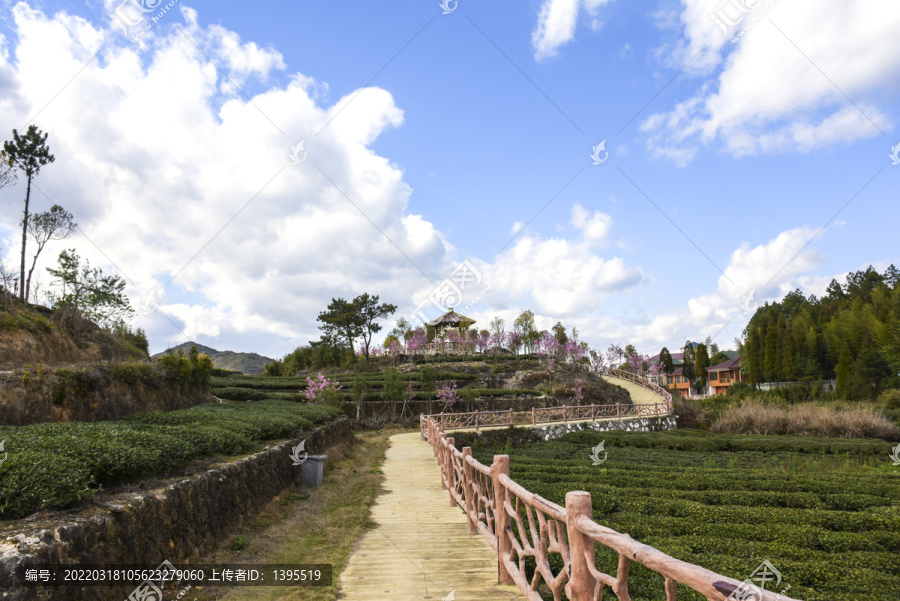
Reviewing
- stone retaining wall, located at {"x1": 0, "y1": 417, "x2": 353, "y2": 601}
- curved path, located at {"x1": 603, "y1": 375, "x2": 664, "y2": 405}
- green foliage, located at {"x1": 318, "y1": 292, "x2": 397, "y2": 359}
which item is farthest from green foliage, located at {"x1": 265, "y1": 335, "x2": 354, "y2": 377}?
stone retaining wall, located at {"x1": 0, "y1": 417, "x2": 353, "y2": 601}

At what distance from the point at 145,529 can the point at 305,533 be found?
290cm

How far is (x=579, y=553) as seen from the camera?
330 cm

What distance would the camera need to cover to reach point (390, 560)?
593 centimetres

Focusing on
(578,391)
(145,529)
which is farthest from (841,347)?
(145,529)

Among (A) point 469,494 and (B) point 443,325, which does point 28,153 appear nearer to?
(A) point 469,494

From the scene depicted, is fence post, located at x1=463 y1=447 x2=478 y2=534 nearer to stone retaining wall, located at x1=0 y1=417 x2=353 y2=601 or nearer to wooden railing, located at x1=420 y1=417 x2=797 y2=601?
wooden railing, located at x1=420 y1=417 x2=797 y2=601

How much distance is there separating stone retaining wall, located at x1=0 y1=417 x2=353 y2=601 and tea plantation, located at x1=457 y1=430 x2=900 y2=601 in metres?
4.43

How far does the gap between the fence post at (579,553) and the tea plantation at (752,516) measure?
1.62 m

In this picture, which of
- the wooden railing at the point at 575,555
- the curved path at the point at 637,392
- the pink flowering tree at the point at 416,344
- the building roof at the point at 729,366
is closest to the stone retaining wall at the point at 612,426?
the curved path at the point at 637,392

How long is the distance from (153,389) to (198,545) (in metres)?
9.88

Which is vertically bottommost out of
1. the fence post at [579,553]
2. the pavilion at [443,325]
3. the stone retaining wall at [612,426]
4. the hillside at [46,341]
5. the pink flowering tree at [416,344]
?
the stone retaining wall at [612,426]

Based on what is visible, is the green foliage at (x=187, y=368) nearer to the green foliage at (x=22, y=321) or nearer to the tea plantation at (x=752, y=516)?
the green foliage at (x=22, y=321)

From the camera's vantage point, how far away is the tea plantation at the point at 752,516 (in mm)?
4879

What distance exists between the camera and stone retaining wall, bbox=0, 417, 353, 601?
3.53 metres
